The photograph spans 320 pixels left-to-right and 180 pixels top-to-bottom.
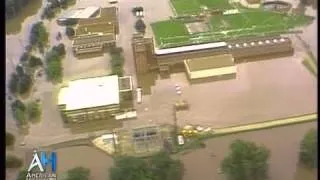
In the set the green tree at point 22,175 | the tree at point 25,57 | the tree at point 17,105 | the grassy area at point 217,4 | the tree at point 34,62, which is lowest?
the green tree at point 22,175

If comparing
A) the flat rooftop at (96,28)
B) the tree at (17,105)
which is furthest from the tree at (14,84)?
the flat rooftop at (96,28)

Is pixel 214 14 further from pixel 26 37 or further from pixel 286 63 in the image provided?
pixel 26 37

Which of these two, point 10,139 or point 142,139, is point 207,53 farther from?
point 10,139

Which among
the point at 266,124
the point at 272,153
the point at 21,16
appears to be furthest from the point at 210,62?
the point at 21,16

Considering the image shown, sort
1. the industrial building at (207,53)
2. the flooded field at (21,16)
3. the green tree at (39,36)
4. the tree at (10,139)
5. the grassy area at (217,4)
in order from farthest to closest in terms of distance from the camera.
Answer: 1. the flooded field at (21,16)
2. the grassy area at (217,4)
3. the green tree at (39,36)
4. the industrial building at (207,53)
5. the tree at (10,139)

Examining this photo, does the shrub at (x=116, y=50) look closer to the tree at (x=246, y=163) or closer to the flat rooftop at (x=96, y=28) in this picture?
the flat rooftop at (x=96, y=28)

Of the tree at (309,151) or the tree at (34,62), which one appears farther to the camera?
the tree at (34,62)

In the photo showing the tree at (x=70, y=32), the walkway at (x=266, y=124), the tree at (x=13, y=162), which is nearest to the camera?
the tree at (x=13, y=162)
